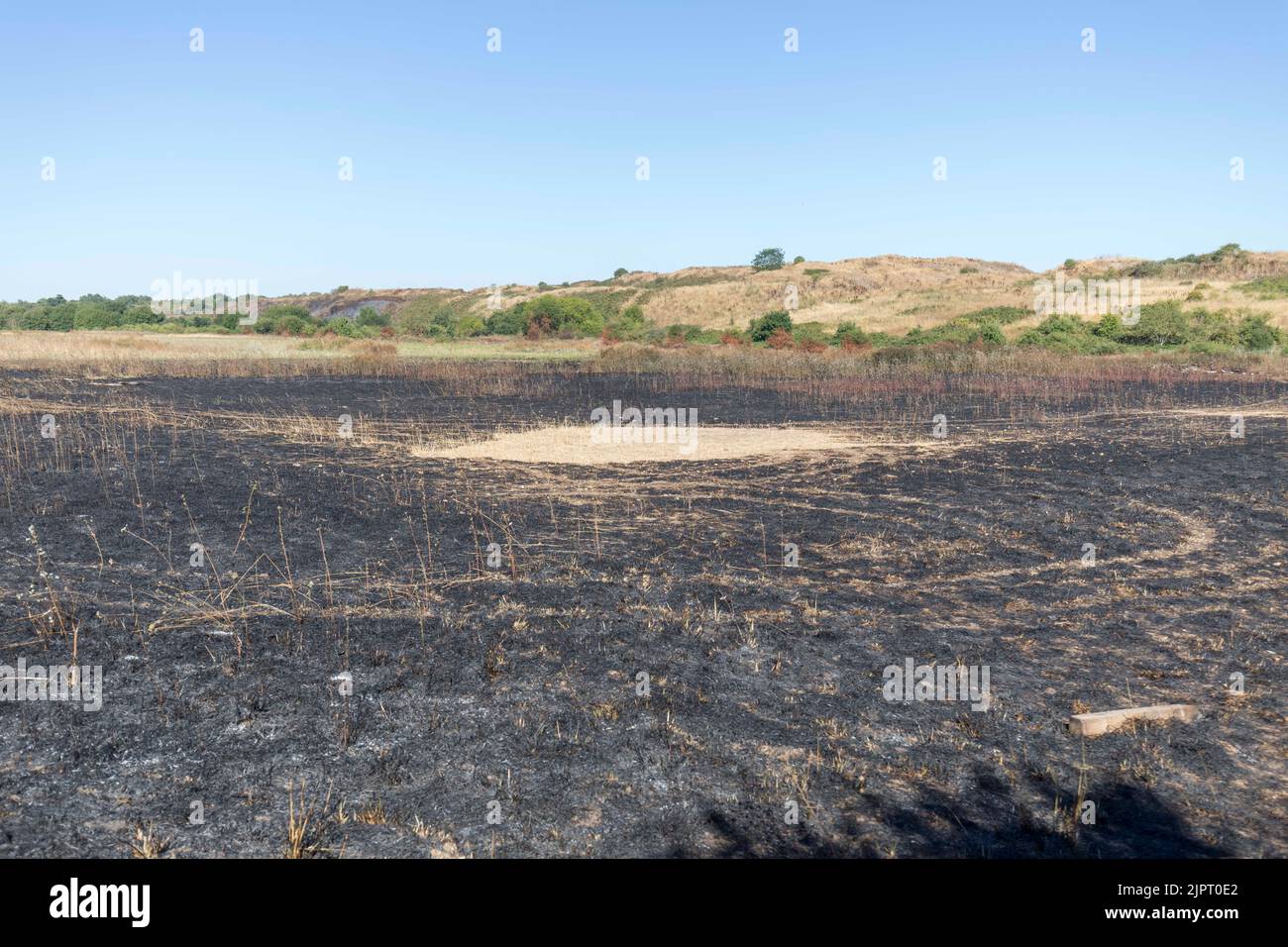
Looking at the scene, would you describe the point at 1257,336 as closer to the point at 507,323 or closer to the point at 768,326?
the point at 768,326

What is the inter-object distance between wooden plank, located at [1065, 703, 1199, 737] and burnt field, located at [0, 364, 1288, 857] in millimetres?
80

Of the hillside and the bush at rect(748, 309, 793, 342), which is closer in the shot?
the bush at rect(748, 309, 793, 342)

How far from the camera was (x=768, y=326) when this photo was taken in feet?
177

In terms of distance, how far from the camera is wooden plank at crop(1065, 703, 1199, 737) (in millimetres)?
5449

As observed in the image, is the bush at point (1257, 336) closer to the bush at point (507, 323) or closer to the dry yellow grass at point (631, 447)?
the dry yellow grass at point (631, 447)

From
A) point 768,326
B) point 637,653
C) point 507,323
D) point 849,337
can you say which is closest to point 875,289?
point 768,326

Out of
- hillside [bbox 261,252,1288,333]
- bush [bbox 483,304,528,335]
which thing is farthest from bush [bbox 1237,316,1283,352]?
bush [bbox 483,304,528,335]

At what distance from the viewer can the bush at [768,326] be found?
5331cm

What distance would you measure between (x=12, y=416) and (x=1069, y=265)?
81078mm

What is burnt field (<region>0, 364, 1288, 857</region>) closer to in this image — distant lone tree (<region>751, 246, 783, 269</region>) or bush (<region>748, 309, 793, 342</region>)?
bush (<region>748, 309, 793, 342</region>)

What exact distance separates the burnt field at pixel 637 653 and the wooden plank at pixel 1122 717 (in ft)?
0.26

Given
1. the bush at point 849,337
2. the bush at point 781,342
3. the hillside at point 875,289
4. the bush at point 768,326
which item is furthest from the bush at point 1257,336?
the bush at point 768,326

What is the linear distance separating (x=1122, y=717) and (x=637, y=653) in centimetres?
311
